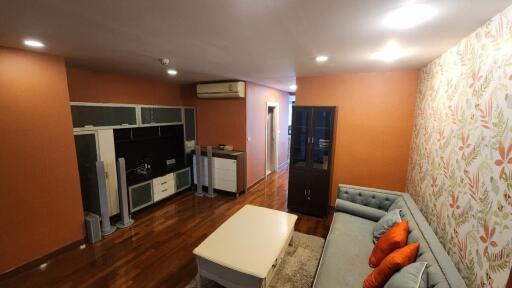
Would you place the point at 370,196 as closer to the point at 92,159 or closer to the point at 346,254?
the point at 346,254

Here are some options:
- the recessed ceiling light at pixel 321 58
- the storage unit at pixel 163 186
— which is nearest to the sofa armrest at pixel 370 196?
the recessed ceiling light at pixel 321 58

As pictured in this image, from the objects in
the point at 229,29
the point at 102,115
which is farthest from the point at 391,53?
the point at 102,115

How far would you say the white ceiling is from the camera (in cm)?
122

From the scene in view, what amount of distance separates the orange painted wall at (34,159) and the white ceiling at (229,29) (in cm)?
27

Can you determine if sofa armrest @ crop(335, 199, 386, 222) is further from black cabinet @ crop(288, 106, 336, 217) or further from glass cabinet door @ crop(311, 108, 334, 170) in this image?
glass cabinet door @ crop(311, 108, 334, 170)

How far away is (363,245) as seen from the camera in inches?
86.0

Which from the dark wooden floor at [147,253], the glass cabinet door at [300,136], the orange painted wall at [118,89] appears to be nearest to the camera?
the dark wooden floor at [147,253]

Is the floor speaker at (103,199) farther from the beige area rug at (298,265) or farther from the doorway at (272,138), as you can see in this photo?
the doorway at (272,138)

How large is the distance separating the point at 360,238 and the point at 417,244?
0.69 meters

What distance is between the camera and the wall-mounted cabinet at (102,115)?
2752mm

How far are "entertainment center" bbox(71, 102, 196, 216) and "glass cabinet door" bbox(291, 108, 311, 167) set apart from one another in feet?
Answer: 7.43

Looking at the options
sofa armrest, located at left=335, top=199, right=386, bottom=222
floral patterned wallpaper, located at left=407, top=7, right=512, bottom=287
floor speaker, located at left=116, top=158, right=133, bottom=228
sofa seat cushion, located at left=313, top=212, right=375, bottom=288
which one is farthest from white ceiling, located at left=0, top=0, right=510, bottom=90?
sofa seat cushion, located at left=313, top=212, right=375, bottom=288

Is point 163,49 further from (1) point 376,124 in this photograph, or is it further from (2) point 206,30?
(1) point 376,124

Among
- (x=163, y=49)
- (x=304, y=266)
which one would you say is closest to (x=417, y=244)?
(x=304, y=266)
